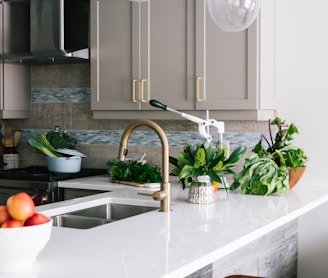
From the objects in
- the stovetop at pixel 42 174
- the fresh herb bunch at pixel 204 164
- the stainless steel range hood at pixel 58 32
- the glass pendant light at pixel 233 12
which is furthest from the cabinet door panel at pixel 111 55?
the glass pendant light at pixel 233 12

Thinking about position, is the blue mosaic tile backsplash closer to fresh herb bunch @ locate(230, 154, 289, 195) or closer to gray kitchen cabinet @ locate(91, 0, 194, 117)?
gray kitchen cabinet @ locate(91, 0, 194, 117)

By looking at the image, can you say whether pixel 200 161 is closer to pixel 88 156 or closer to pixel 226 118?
pixel 226 118

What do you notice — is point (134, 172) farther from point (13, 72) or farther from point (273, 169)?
point (13, 72)

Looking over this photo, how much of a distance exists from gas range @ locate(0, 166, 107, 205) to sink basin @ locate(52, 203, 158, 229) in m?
0.73

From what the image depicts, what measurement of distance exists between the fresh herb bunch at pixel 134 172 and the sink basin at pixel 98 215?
571 mm

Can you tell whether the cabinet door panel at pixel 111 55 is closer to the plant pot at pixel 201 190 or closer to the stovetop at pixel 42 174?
the stovetop at pixel 42 174

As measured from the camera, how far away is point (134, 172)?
3729 mm

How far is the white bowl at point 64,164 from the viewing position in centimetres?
410

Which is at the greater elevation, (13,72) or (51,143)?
(13,72)

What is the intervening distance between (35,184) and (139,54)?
1.06 meters

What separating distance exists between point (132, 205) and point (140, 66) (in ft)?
3.80

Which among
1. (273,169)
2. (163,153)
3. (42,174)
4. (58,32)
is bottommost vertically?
Answer: (42,174)

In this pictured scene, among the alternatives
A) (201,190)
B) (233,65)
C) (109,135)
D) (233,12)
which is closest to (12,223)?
(233,12)

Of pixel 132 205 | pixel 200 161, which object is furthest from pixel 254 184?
pixel 132 205
